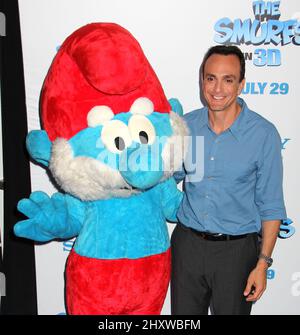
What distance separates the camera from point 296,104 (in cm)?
190

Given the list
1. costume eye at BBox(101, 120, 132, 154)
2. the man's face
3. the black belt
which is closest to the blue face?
costume eye at BBox(101, 120, 132, 154)

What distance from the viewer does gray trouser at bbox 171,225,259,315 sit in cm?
157

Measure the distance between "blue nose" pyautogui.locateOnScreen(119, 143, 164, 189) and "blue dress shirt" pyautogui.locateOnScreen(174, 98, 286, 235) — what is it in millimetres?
273

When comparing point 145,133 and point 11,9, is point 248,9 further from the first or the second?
point 11,9

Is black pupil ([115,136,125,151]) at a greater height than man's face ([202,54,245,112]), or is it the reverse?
man's face ([202,54,245,112])

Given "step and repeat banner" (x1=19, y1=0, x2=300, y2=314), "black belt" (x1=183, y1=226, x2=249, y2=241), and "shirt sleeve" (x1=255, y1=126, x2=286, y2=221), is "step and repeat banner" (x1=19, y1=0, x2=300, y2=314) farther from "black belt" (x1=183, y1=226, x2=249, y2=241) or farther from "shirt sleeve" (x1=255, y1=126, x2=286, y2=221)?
"black belt" (x1=183, y1=226, x2=249, y2=241)

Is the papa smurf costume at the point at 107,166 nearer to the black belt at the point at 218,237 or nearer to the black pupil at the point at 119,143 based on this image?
the black pupil at the point at 119,143

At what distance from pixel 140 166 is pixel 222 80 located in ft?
1.42

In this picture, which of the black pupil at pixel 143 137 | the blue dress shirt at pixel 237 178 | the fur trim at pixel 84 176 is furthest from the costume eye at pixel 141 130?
the blue dress shirt at pixel 237 178

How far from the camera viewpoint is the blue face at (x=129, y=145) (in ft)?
4.35

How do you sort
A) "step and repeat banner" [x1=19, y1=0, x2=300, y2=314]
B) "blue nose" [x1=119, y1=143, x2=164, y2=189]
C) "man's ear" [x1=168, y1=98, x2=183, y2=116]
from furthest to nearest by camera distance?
"step and repeat banner" [x1=19, y1=0, x2=300, y2=314] → "man's ear" [x1=168, y1=98, x2=183, y2=116] → "blue nose" [x1=119, y1=143, x2=164, y2=189]

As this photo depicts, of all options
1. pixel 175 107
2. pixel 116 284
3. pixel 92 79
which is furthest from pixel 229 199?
pixel 92 79

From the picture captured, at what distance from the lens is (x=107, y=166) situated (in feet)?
4.47

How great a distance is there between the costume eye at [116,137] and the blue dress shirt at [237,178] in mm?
311
